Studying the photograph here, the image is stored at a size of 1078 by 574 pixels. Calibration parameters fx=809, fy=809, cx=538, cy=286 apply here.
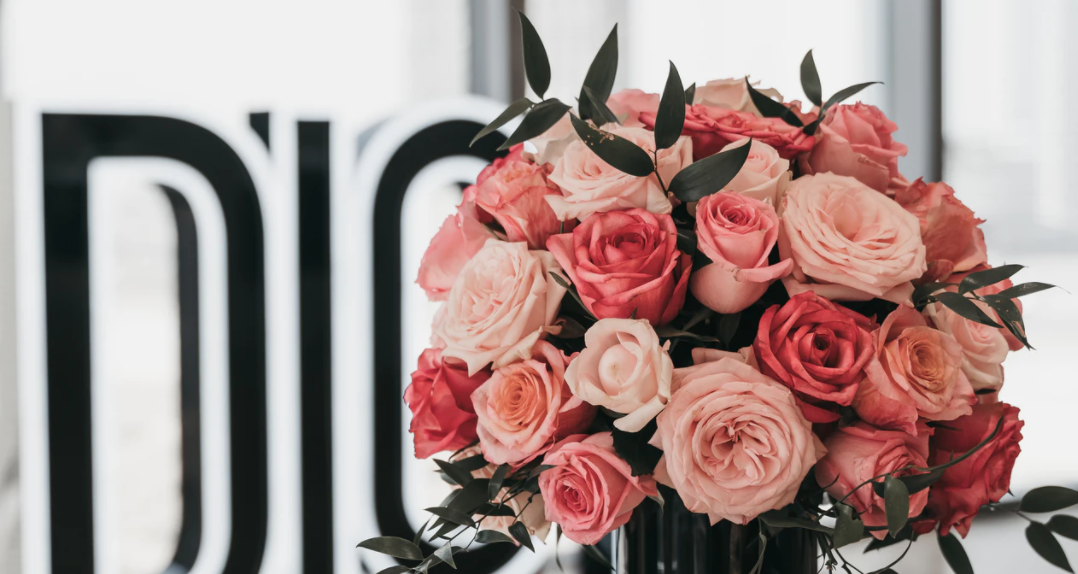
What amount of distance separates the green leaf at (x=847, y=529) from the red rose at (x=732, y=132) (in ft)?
0.88

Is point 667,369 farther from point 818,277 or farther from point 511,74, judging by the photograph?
point 511,74

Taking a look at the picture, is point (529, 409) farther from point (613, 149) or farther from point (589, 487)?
point (613, 149)

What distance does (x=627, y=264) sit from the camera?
20.8 inches

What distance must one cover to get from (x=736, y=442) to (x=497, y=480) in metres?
0.18

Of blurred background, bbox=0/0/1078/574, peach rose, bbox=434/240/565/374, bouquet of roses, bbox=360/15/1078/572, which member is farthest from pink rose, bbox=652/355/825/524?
blurred background, bbox=0/0/1078/574

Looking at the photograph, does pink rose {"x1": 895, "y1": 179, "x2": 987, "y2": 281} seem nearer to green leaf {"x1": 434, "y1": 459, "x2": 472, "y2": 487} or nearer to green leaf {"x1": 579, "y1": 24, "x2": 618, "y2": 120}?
green leaf {"x1": 579, "y1": 24, "x2": 618, "y2": 120}

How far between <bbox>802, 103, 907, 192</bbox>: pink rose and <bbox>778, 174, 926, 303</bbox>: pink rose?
0.16ft

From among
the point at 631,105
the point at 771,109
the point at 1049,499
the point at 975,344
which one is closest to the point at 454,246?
the point at 631,105

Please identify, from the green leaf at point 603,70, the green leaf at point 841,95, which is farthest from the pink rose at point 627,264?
the green leaf at point 841,95

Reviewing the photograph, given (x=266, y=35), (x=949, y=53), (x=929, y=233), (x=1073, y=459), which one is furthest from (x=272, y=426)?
(x=1073, y=459)

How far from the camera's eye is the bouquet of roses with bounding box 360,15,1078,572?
518 mm

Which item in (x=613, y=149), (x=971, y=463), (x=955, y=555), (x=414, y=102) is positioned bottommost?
(x=955, y=555)

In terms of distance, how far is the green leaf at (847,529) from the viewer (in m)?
0.50

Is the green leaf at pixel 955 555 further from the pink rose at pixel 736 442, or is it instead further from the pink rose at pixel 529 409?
the pink rose at pixel 529 409
